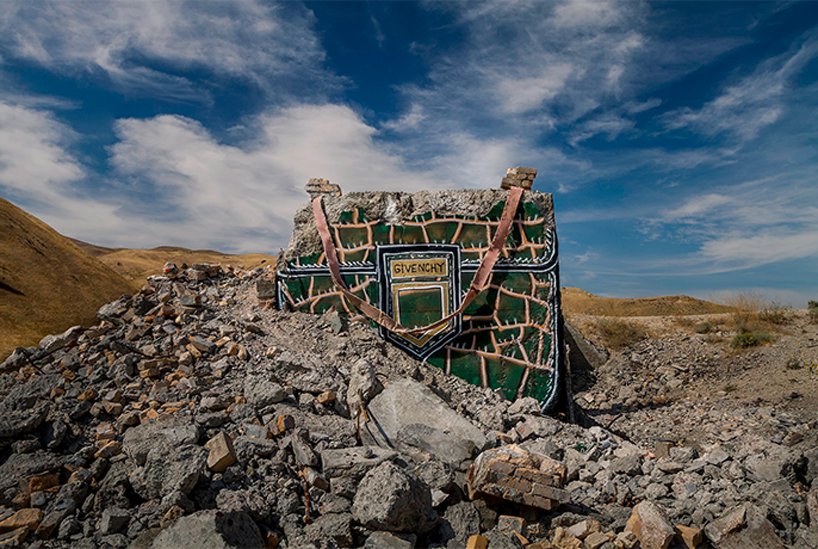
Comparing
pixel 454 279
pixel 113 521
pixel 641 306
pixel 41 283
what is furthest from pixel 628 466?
pixel 641 306

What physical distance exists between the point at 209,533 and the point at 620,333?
1397cm

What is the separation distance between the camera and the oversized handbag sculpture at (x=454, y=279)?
6.78 metres

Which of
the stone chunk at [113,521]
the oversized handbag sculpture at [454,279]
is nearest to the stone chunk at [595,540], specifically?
the oversized handbag sculpture at [454,279]

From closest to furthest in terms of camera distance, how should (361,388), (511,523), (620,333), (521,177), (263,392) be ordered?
(511,523)
(263,392)
(361,388)
(521,177)
(620,333)

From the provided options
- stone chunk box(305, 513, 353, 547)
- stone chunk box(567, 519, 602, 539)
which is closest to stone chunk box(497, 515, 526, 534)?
stone chunk box(567, 519, 602, 539)

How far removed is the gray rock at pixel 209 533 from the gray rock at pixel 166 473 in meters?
0.32

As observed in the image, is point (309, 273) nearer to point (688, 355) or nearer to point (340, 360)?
point (340, 360)

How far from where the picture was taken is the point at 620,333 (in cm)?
1514

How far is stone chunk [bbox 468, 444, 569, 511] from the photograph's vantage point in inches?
155

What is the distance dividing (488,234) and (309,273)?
2.42 meters

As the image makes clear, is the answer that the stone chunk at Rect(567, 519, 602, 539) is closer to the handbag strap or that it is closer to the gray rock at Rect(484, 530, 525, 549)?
the gray rock at Rect(484, 530, 525, 549)

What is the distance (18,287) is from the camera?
6574 millimetres

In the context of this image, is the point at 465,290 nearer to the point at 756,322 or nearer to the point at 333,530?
the point at 333,530

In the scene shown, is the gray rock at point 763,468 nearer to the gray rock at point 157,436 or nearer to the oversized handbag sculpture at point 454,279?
the oversized handbag sculpture at point 454,279
